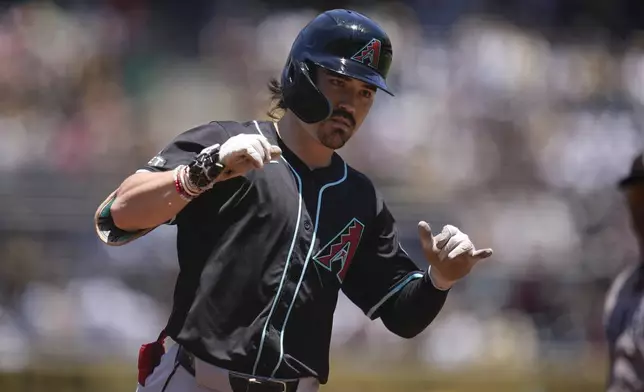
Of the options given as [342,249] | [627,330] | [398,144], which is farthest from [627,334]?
[398,144]

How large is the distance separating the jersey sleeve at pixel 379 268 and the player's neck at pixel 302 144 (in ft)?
0.99

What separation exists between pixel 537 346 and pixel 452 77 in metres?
2.06

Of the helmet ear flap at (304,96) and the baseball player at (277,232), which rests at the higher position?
the helmet ear flap at (304,96)

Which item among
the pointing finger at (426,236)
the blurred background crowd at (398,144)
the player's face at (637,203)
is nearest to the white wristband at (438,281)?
the pointing finger at (426,236)

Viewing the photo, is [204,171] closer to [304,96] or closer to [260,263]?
[260,263]

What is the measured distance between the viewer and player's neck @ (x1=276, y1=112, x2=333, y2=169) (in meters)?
3.65

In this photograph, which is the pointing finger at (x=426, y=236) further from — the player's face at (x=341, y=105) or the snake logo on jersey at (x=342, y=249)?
the player's face at (x=341, y=105)

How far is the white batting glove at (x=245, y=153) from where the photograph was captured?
3.03 m

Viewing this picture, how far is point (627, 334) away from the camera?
446cm

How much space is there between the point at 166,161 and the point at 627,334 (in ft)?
6.98

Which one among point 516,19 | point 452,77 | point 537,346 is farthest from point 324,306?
point 516,19

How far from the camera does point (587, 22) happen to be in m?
8.58

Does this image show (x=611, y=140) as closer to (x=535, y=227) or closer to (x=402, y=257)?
(x=535, y=227)

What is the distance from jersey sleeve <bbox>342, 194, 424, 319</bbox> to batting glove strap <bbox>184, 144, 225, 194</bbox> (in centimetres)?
84
